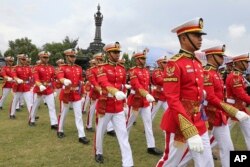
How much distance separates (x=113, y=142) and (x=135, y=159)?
164 centimetres

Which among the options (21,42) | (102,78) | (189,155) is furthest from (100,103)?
(21,42)

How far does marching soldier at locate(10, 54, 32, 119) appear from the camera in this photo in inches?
487

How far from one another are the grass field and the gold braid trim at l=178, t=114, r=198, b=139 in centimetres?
328

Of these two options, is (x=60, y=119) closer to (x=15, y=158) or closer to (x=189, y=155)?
(x=15, y=158)

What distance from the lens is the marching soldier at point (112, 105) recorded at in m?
6.76

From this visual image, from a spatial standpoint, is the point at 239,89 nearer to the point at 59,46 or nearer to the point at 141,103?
the point at 141,103

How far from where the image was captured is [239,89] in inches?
277

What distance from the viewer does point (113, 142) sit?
923cm

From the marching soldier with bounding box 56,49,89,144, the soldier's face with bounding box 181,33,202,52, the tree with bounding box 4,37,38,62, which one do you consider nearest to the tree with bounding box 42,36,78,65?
the tree with bounding box 4,37,38,62

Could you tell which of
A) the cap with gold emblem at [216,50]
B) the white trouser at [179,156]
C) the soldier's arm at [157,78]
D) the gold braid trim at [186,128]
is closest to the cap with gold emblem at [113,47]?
the cap with gold emblem at [216,50]

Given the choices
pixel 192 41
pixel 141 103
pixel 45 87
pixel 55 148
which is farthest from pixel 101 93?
pixel 45 87

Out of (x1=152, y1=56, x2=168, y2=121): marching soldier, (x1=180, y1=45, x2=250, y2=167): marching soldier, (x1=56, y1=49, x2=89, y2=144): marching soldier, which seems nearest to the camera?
(x1=180, y1=45, x2=250, y2=167): marching soldier

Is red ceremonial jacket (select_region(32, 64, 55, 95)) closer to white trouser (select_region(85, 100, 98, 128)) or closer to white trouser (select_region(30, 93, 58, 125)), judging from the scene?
white trouser (select_region(30, 93, 58, 125))

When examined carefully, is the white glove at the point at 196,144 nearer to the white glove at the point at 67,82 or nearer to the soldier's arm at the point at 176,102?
the soldier's arm at the point at 176,102
